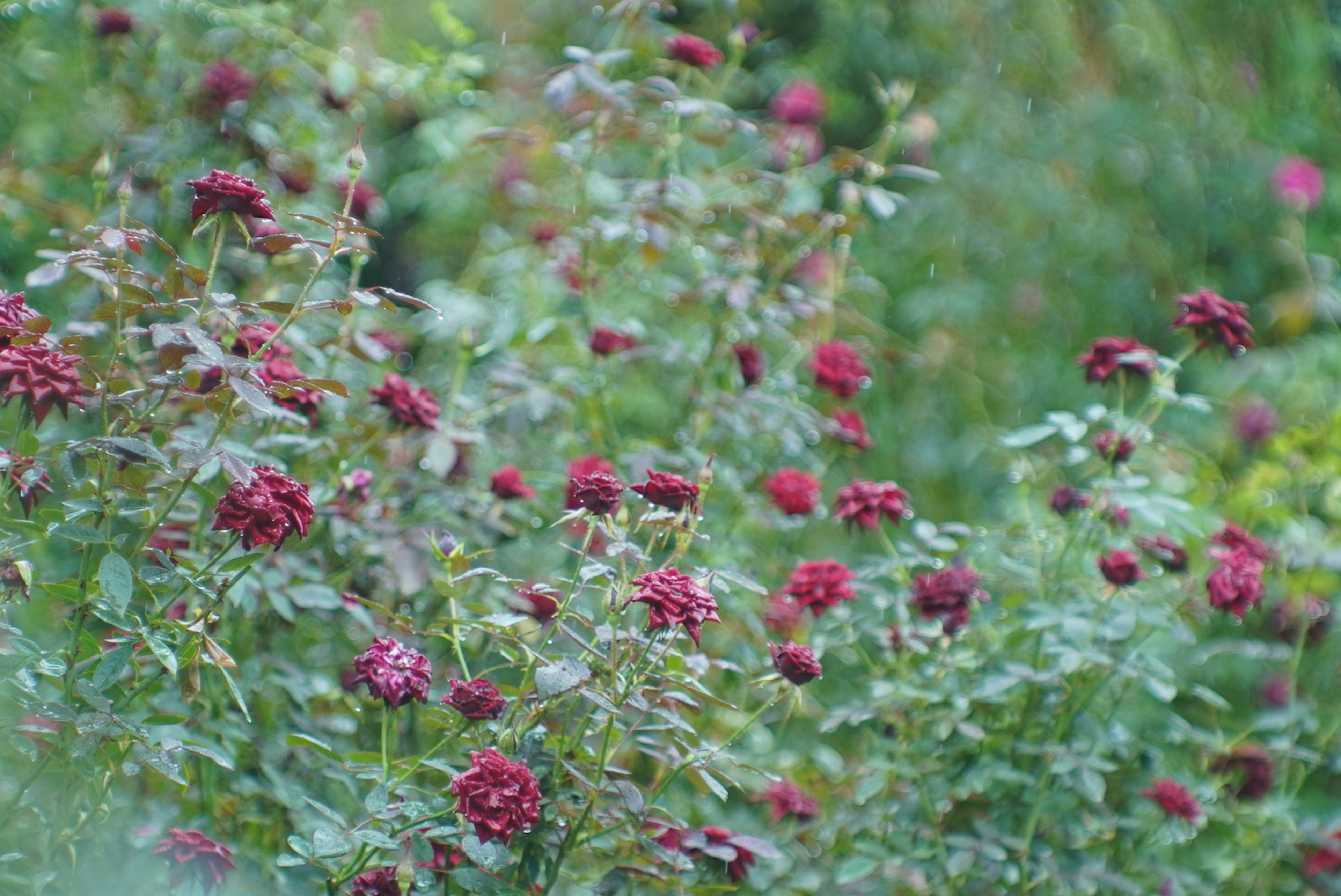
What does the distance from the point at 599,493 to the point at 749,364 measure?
2.50 feet

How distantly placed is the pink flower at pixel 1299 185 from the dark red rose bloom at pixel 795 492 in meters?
2.26

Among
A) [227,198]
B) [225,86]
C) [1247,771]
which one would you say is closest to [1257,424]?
[1247,771]

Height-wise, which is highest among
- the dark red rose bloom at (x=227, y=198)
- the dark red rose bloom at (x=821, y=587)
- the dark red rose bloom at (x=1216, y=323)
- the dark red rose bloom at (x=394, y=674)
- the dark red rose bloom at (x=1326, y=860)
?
the dark red rose bloom at (x=227, y=198)

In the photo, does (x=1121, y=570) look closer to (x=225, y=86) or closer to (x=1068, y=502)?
(x=1068, y=502)

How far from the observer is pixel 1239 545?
5.82 feet

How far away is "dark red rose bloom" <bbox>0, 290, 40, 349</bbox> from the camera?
3.76 feet

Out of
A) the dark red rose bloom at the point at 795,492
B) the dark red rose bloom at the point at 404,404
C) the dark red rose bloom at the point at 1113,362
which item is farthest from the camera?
the dark red rose bloom at the point at 795,492

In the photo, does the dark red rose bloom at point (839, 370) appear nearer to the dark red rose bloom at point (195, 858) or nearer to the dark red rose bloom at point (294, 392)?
the dark red rose bloom at point (294, 392)

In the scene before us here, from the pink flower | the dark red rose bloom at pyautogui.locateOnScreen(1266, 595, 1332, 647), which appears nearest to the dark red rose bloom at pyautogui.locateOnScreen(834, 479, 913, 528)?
the dark red rose bloom at pyautogui.locateOnScreen(1266, 595, 1332, 647)

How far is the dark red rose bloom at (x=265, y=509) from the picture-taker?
3.84 feet

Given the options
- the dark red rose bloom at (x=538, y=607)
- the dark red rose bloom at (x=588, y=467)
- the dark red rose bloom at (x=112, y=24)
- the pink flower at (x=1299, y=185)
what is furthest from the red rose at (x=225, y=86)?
the pink flower at (x=1299, y=185)

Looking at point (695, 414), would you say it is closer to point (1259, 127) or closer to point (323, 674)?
point (323, 674)

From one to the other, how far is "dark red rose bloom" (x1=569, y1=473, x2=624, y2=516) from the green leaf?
0.46m

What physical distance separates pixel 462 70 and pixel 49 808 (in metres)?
1.78
